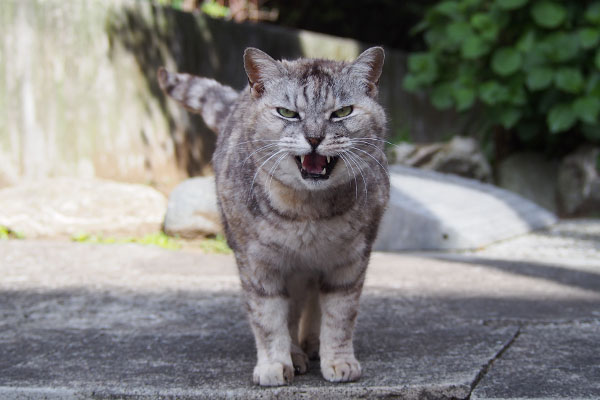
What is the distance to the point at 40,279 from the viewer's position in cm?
389

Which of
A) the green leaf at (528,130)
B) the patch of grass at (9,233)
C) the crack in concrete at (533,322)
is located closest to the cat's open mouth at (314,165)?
the crack in concrete at (533,322)

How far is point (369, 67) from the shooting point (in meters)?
2.49

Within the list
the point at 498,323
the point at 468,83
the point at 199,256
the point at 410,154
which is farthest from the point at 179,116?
the point at 498,323

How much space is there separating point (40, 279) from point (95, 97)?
225cm

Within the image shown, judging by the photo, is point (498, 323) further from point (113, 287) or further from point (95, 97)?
point (95, 97)

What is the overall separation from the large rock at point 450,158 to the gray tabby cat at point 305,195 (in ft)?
15.5

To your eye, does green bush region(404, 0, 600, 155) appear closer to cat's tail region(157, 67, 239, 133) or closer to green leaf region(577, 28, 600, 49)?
green leaf region(577, 28, 600, 49)

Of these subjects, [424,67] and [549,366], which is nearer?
[549,366]

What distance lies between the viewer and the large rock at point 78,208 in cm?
504

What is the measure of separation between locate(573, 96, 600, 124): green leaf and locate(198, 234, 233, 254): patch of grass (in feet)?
11.5

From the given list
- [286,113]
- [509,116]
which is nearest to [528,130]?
[509,116]

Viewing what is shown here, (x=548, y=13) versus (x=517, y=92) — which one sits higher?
(x=548, y=13)

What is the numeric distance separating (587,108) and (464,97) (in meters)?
1.19

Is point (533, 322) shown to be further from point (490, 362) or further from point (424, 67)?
point (424, 67)
